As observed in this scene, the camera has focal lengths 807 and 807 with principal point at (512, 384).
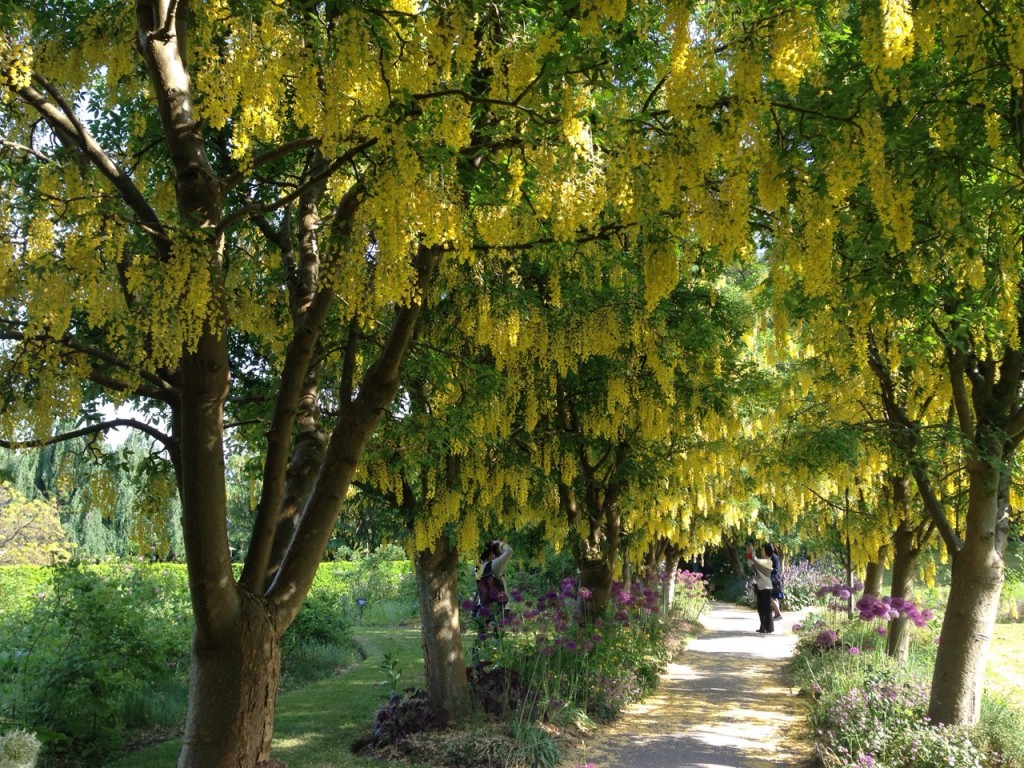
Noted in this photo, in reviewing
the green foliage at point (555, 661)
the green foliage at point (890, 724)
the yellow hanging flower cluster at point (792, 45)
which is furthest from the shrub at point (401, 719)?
the yellow hanging flower cluster at point (792, 45)

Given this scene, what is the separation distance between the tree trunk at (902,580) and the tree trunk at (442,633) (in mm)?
4742

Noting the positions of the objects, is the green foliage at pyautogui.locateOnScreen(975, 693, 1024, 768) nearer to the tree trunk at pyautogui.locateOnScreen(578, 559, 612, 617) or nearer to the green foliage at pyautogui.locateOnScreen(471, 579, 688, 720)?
the green foliage at pyautogui.locateOnScreen(471, 579, 688, 720)

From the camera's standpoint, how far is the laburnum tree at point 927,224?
370cm

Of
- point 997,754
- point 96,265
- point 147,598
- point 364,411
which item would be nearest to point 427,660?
point 147,598

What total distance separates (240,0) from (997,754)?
21.4 ft

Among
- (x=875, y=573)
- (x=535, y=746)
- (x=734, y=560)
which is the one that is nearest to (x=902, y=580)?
(x=875, y=573)

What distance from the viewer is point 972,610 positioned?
557 centimetres

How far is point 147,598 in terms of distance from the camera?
8.25 metres

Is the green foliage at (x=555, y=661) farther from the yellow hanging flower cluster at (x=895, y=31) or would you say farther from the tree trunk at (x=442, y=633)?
the yellow hanging flower cluster at (x=895, y=31)

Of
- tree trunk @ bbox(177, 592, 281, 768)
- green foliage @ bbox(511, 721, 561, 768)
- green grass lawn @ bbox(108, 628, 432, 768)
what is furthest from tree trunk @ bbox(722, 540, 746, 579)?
tree trunk @ bbox(177, 592, 281, 768)

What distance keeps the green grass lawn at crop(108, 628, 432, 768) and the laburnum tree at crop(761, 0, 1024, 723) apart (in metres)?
4.87

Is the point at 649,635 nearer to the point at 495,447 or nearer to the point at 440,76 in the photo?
the point at 495,447

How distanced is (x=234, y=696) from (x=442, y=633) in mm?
4057

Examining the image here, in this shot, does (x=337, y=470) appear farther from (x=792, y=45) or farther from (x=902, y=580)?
(x=902, y=580)
